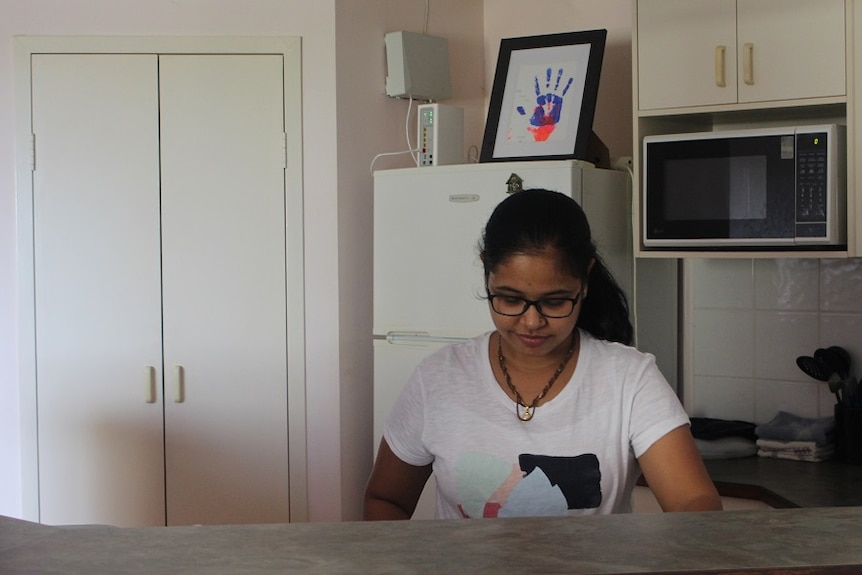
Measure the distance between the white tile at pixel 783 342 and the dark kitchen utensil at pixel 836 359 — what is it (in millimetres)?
72

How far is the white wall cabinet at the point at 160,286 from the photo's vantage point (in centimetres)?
327

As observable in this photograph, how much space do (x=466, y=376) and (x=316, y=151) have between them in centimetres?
166

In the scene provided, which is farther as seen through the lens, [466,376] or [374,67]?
[374,67]

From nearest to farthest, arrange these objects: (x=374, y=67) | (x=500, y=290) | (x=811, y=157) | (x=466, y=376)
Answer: (x=500, y=290)
(x=466, y=376)
(x=811, y=157)
(x=374, y=67)

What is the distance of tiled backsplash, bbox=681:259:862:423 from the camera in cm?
301

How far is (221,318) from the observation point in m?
3.29

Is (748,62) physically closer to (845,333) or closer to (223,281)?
(845,333)

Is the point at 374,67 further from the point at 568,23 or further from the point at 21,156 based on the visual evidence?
the point at 21,156

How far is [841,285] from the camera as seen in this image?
3002mm

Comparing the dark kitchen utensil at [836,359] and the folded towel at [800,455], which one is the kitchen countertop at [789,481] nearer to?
the folded towel at [800,455]

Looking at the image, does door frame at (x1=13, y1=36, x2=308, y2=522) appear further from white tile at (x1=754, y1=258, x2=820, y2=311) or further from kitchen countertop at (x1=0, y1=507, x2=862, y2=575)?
kitchen countertop at (x1=0, y1=507, x2=862, y2=575)

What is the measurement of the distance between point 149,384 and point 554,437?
1952 millimetres

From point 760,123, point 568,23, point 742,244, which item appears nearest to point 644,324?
point 742,244

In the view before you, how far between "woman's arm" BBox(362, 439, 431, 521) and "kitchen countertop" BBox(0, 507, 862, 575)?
0.72 metres
